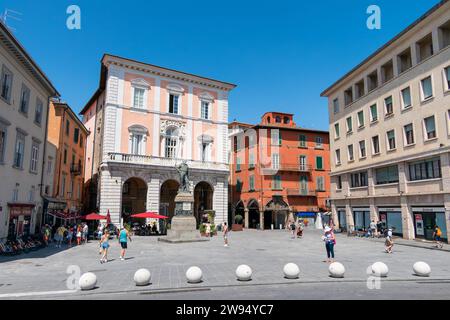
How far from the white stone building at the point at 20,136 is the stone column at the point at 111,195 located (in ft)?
27.8

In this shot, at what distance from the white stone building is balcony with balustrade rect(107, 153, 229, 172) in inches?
374

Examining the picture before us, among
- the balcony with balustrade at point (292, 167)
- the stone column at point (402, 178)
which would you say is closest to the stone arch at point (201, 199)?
the balcony with balustrade at point (292, 167)

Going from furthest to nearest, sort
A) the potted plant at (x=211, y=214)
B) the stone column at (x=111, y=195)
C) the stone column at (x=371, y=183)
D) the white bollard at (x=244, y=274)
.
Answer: the potted plant at (x=211, y=214) < the stone column at (x=111, y=195) < the stone column at (x=371, y=183) < the white bollard at (x=244, y=274)

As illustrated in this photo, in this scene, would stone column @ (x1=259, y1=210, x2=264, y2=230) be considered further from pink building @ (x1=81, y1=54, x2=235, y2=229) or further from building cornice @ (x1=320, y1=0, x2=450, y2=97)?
building cornice @ (x1=320, y1=0, x2=450, y2=97)

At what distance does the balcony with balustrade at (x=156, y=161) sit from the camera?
121ft

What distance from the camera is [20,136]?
2330 cm

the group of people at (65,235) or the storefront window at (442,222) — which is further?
the storefront window at (442,222)

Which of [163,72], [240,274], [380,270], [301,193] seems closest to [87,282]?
[240,274]

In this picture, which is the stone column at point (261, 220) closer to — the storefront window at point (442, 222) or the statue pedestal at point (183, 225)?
the statue pedestal at point (183, 225)

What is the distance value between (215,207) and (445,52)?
28.2 m

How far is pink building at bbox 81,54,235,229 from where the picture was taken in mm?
37375

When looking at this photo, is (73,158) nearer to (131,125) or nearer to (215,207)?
(131,125)

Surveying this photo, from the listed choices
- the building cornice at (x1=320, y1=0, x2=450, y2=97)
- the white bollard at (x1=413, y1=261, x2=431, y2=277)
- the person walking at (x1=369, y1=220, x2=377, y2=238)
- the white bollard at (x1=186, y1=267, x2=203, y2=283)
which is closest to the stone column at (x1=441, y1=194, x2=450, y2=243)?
the person walking at (x1=369, y1=220, x2=377, y2=238)
